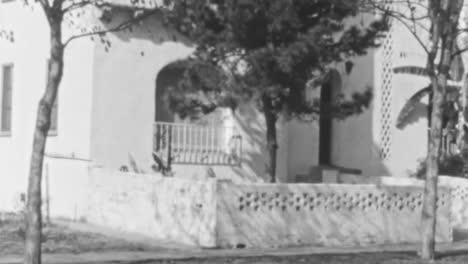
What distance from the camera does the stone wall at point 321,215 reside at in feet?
51.9

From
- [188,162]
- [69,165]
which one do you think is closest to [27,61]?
[69,165]

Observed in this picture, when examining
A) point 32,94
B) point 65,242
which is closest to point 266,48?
point 65,242

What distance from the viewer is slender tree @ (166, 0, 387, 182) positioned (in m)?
17.1

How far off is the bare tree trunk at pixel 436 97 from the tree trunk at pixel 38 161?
5897mm

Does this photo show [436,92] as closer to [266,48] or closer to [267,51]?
[267,51]

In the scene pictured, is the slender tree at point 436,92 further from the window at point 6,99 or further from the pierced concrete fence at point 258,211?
the window at point 6,99

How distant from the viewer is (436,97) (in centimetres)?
1471

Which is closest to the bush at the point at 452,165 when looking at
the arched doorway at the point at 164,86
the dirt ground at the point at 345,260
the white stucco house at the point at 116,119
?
the white stucco house at the point at 116,119

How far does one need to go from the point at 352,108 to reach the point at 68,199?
241 inches

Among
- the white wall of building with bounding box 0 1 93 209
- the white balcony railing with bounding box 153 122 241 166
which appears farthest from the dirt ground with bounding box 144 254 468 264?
the white wall of building with bounding box 0 1 93 209

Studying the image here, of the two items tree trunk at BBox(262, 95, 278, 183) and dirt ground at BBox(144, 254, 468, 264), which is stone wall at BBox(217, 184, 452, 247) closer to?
dirt ground at BBox(144, 254, 468, 264)

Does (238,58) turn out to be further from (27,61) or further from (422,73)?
(422,73)

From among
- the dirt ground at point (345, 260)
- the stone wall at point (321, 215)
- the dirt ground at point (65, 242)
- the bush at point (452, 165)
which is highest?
the bush at point (452, 165)

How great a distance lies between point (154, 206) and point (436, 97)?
17.5ft
